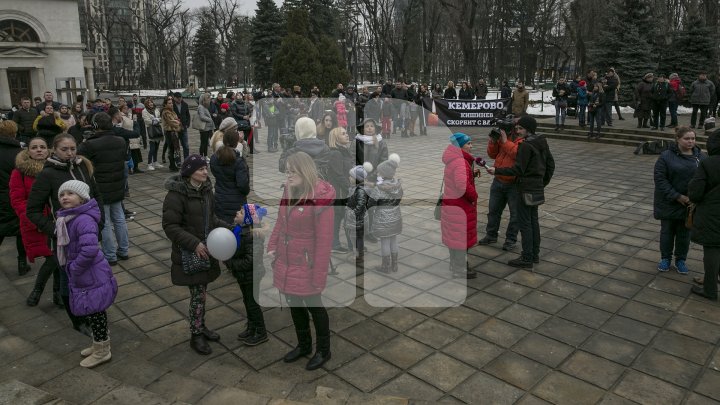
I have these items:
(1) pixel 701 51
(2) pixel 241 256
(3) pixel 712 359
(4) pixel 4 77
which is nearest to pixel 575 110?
(1) pixel 701 51

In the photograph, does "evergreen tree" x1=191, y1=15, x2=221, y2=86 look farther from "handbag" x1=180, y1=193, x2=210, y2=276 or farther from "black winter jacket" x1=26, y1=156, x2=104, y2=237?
"handbag" x1=180, y1=193, x2=210, y2=276

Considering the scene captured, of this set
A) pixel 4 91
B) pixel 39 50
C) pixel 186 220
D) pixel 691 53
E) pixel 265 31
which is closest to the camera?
pixel 186 220

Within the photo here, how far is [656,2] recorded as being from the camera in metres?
31.1

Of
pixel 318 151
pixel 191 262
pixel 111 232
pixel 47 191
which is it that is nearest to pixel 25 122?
pixel 111 232

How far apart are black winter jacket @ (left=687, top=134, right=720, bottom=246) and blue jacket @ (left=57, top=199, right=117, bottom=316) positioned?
560 cm

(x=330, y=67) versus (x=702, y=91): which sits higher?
(x=330, y=67)

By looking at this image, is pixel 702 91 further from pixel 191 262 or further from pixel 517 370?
pixel 191 262

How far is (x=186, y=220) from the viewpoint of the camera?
4199 mm

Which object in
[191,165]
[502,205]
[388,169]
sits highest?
[191,165]

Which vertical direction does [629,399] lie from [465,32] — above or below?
below

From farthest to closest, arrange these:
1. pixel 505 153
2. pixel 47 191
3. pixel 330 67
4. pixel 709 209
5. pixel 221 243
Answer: pixel 330 67 < pixel 505 153 < pixel 709 209 < pixel 47 191 < pixel 221 243

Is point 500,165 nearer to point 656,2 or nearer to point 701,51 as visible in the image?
point 701,51

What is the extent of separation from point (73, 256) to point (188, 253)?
33.6 inches

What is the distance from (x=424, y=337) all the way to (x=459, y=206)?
1.78 meters
